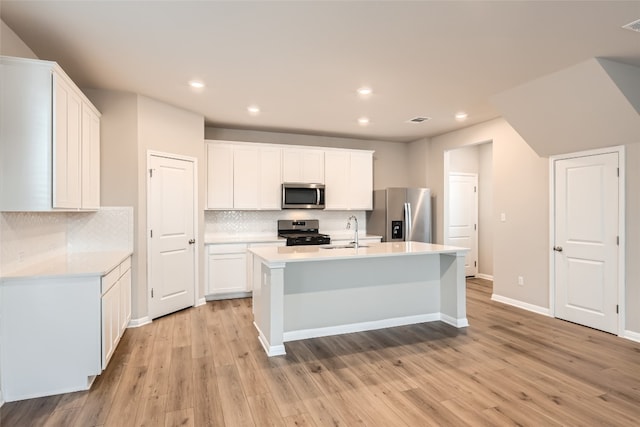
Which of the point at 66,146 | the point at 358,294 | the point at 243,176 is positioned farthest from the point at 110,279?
the point at 243,176

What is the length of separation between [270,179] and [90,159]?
2.66 meters

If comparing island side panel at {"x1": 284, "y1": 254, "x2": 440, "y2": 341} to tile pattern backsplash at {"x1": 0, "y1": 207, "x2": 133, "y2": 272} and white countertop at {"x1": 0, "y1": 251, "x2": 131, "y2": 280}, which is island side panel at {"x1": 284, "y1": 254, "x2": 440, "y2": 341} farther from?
tile pattern backsplash at {"x1": 0, "y1": 207, "x2": 133, "y2": 272}

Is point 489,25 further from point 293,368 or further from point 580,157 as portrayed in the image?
point 293,368

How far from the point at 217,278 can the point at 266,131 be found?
2.59 meters

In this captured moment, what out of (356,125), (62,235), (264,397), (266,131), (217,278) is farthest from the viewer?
(266,131)

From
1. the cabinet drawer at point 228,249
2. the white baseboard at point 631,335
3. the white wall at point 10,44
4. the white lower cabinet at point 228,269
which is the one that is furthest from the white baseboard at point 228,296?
the white baseboard at point 631,335

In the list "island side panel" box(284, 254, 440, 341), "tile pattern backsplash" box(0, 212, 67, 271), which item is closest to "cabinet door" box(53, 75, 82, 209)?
"tile pattern backsplash" box(0, 212, 67, 271)

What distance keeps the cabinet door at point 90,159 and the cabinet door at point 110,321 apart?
927 millimetres

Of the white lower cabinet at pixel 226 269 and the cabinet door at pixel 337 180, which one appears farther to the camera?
the cabinet door at pixel 337 180

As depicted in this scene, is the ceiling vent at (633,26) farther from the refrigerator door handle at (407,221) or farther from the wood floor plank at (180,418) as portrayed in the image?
the wood floor plank at (180,418)

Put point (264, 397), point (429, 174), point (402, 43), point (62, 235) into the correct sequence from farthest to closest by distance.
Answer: point (429, 174) → point (62, 235) → point (402, 43) → point (264, 397)

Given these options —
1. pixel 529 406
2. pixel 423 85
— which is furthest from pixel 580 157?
pixel 529 406

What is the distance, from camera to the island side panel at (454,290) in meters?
3.99

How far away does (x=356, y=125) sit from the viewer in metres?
5.59
